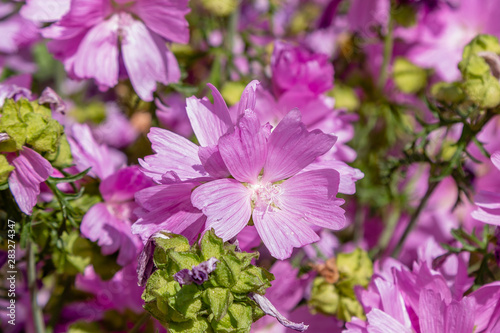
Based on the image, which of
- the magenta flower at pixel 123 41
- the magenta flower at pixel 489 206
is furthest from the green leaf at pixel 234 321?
the magenta flower at pixel 123 41

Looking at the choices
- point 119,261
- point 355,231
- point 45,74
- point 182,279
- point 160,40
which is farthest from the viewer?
point 45,74

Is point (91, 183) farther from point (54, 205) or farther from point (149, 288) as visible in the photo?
point (149, 288)

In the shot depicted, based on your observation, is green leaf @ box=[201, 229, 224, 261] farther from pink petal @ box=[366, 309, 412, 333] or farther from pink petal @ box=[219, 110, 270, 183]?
pink petal @ box=[366, 309, 412, 333]

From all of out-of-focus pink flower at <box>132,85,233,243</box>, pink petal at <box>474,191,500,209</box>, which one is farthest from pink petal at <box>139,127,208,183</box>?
pink petal at <box>474,191,500,209</box>

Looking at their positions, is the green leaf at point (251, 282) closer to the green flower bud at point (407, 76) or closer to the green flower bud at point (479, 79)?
the green flower bud at point (479, 79)

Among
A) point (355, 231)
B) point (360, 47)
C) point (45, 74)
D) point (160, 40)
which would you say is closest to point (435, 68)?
point (360, 47)

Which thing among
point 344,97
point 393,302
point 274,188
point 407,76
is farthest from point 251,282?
point 407,76

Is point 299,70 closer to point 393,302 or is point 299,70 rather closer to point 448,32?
point 393,302
